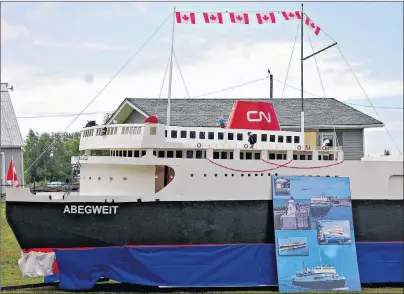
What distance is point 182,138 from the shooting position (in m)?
26.1

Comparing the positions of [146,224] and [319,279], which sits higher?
[146,224]

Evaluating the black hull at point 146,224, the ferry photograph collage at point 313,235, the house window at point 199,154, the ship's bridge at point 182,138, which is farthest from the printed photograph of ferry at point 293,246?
the house window at point 199,154

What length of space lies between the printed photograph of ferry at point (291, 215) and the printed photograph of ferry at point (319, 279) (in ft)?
4.70

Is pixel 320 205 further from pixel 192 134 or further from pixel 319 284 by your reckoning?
pixel 192 134

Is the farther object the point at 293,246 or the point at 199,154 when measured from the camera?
the point at 199,154

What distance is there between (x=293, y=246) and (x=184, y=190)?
4025mm

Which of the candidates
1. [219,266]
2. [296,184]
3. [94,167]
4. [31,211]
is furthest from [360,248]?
[31,211]

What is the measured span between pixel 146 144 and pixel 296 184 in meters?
5.22

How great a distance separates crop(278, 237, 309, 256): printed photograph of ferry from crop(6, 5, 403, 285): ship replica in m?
0.71

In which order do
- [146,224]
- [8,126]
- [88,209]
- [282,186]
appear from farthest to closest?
[8,126]
[282,186]
[146,224]
[88,209]

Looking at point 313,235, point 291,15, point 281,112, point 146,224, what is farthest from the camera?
point 281,112

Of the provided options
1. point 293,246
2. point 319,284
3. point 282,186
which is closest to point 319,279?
point 319,284

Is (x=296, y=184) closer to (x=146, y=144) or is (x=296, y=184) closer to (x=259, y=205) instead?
(x=259, y=205)

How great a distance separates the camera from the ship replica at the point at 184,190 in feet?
82.6
